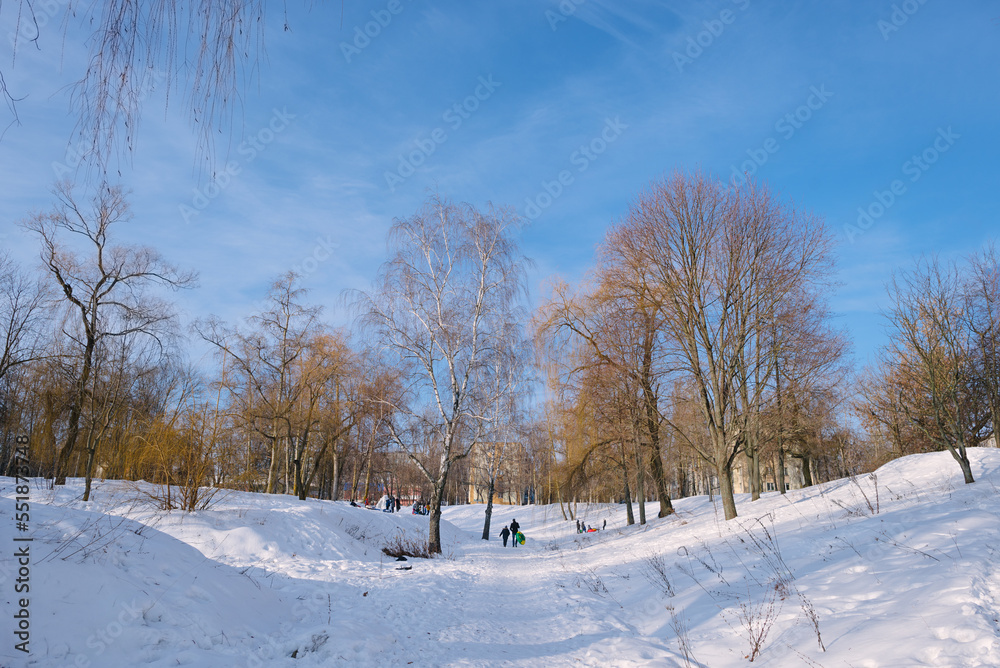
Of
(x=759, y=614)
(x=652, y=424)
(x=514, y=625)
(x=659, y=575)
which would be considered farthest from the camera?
(x=652, y=424)

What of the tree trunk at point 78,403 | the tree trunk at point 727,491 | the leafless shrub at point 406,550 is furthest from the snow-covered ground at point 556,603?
the tree trunk at point 78,403

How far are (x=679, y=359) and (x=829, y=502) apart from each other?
5842 mm

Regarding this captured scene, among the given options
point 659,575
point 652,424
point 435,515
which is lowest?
point 659,575

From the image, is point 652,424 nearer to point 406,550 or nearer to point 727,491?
point 727,491

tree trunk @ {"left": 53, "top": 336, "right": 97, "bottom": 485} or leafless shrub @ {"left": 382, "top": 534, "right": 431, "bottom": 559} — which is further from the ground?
tree trunk @ {"left": 53, "top": 336, "right": 97, "bottom": 485}

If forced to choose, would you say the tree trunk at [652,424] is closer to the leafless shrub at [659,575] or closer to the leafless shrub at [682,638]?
the leafless shrub at [659,575]

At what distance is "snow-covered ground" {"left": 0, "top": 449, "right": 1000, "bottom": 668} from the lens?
164 inches

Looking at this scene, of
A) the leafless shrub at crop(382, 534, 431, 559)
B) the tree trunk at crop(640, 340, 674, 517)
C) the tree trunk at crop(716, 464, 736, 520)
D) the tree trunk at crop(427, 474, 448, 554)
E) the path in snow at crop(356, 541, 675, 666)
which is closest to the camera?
the path in snow at crop(356, 541, 675, 666)

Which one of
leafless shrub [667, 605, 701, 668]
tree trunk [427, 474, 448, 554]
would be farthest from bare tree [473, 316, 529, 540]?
leafless shrub [667, 605, 701, 668]

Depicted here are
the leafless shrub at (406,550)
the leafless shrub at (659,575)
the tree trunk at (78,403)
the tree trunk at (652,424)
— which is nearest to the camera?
the leafless shrub at (659,575)

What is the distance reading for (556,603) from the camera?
341 inches

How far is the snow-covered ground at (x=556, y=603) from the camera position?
416 cm

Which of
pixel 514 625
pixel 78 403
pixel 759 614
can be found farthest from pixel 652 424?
pixel 78 403

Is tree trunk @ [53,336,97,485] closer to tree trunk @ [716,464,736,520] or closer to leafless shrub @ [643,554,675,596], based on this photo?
leafless shrub @ [643,554,675,596]
